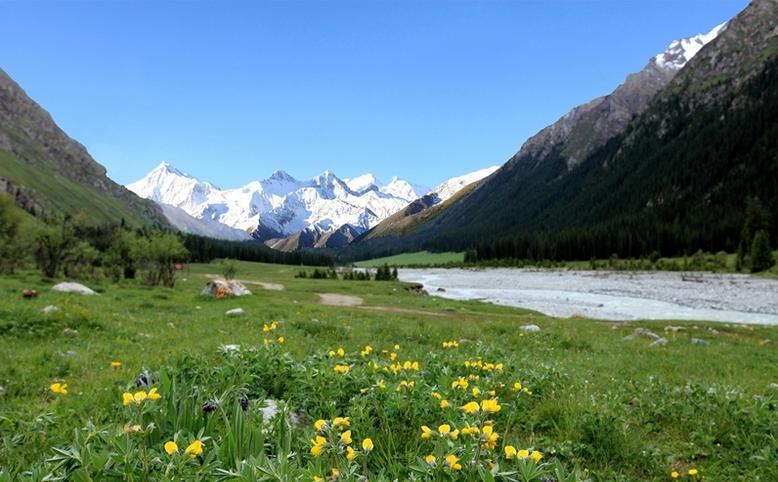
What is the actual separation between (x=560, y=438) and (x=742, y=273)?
120 meters

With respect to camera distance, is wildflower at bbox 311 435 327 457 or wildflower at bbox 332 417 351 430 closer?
wildflower at bbox 311 435 327 457

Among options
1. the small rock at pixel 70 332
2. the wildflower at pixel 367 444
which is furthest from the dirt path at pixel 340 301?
the wildflower at pixel 367 444

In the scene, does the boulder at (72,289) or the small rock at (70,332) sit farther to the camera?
the boulder at (72,289)

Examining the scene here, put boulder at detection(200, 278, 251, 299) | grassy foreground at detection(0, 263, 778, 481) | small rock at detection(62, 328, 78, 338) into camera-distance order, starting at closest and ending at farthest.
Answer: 1. grassy foreground at detection(0, 263, 778, 481)
2. small rock at detection(62, 328, 78, 338)
3. boulder at detection(200, 278, 251, 299)

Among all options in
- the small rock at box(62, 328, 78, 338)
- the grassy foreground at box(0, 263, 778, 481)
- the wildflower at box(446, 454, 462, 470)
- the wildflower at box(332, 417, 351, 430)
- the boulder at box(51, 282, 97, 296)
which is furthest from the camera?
the boulder at box(51, 282, 97, 296)

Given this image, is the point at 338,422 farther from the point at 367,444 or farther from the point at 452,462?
the point at 452,462

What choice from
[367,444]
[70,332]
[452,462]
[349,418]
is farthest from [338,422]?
[70,332]

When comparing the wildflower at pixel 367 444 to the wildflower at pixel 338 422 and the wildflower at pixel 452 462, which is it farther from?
the wildflower at pixel 338 422

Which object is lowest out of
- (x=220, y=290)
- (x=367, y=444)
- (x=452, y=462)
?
(x=220, y=290)

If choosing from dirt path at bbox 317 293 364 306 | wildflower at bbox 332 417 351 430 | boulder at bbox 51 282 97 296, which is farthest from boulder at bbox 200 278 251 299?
wildflower at bbox 332 417 351 430

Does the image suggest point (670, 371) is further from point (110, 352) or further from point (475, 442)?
point (110, 352)

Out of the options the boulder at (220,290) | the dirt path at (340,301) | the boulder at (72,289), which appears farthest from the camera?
the dirt path at (340,301)

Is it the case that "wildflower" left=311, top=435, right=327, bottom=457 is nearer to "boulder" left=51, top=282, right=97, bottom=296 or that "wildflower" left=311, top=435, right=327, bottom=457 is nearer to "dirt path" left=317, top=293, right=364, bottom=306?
"boulder" left=51, top=282, right=97, bottom=296

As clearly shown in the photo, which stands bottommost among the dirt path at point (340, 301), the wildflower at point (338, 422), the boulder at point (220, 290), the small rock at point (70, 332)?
the dirt path at point (340, 301)
